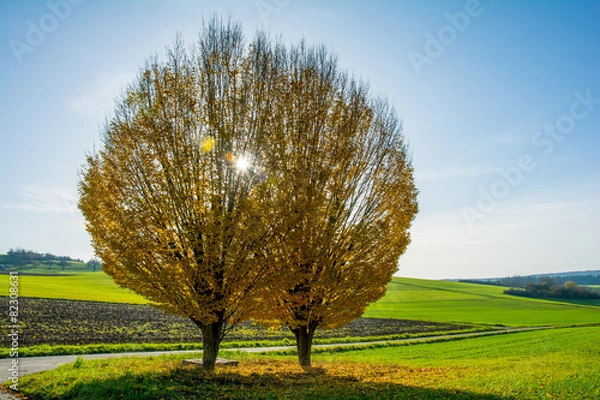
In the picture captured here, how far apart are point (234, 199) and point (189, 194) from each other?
4.37ft

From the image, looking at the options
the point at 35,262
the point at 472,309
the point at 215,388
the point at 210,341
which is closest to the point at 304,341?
the point at 210,341

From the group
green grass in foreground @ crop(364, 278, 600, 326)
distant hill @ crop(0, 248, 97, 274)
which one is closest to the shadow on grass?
green grass in foreground @ crop(364, 278, 600, 326)

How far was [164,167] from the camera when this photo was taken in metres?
12.0

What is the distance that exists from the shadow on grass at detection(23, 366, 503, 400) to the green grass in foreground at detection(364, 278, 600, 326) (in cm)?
4807

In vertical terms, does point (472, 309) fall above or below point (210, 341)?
below

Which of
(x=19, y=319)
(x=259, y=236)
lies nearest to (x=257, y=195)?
(x=259, y=236)

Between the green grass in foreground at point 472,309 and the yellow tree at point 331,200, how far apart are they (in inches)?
1777

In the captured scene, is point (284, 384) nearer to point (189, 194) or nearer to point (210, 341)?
point (210, 341)

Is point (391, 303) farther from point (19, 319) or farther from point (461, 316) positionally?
point (19, 319)

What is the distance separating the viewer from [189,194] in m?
12.1

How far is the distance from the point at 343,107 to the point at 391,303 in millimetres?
69125

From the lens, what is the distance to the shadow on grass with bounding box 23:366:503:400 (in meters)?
9.45

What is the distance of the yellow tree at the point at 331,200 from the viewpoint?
13469mm

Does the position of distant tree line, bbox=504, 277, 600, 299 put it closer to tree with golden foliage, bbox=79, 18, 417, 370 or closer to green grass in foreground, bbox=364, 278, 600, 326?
green grass in foreground, bbox=364, 278, 600, 326
